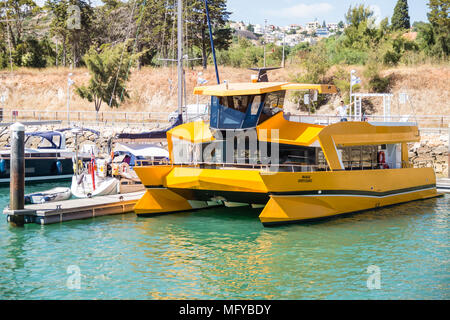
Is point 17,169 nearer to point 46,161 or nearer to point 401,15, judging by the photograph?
point 46,161

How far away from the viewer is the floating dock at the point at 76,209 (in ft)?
60.2

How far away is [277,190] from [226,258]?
11.0 feet

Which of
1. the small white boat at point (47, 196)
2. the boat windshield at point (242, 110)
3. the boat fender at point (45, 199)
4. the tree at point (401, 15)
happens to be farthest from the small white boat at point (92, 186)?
the tree at point (401, 15)

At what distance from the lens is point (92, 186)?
2355cm

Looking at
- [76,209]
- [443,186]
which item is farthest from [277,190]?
[443,186]

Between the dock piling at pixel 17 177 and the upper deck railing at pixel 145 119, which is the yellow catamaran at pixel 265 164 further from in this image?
the dock piling at pixel 17 177

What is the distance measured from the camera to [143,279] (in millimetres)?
12531

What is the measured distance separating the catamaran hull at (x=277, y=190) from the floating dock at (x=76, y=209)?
1.30 meters

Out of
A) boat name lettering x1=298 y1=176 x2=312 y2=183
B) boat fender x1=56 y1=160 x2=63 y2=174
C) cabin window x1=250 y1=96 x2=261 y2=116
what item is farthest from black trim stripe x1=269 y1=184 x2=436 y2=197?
boat fender x1=56 y1=160 x2=63 y2=174

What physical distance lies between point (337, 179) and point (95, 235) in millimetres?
8085

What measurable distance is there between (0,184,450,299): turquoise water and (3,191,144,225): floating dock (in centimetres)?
39

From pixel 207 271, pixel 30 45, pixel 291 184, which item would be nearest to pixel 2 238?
pixel 207 271
